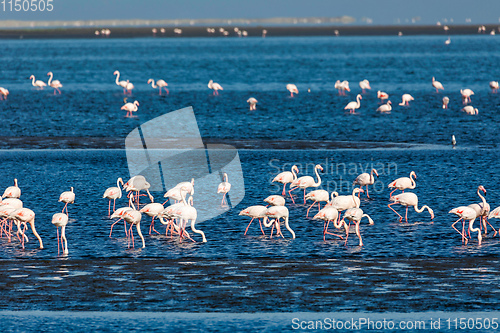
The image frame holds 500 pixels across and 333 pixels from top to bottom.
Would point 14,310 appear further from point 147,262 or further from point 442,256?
point 442,256

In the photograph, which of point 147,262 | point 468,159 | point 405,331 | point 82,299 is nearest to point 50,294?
point 82,299

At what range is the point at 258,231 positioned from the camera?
18234 millimetres

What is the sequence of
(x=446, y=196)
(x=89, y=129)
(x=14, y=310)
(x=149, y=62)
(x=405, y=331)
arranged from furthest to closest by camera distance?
(x=149, y=62), (x=89, y=129), (x=446, y=196), (x=14, y=310), (x=405, y=331)

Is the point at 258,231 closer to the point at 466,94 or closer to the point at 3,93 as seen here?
the point at 466,94

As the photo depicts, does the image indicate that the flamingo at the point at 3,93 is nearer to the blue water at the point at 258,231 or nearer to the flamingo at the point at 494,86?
the blue water at the point at 258,231

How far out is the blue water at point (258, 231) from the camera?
43.7 ft

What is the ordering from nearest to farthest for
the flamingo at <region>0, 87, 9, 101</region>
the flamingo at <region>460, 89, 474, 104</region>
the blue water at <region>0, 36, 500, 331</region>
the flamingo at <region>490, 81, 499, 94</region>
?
the blue water at <region>0, 36, 500, 331</region> → the flamingo at <region>460, 89, 474, 104</region> → the flamingo at <region>0, 87, 9, 101</region> → the flamingo at <region>490, 81, 499, 94</region>

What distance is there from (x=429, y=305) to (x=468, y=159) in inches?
620

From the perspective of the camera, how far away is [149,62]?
328 ft

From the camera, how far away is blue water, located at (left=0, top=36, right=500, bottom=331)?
13.3 meters

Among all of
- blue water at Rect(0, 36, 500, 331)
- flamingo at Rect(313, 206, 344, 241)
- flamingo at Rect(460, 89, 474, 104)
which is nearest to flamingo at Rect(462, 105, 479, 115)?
blue water at Rect(0, 36, 500, 331)

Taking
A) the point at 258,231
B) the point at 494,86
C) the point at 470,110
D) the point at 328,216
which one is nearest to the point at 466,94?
the point at 470,110

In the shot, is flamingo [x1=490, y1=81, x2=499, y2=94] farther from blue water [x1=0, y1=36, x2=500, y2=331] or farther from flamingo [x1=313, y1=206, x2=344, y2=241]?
flamingo [x1=313, y1=206, x2=344, y2=241]

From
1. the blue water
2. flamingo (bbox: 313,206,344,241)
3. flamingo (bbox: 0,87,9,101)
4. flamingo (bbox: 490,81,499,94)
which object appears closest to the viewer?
the blue water
